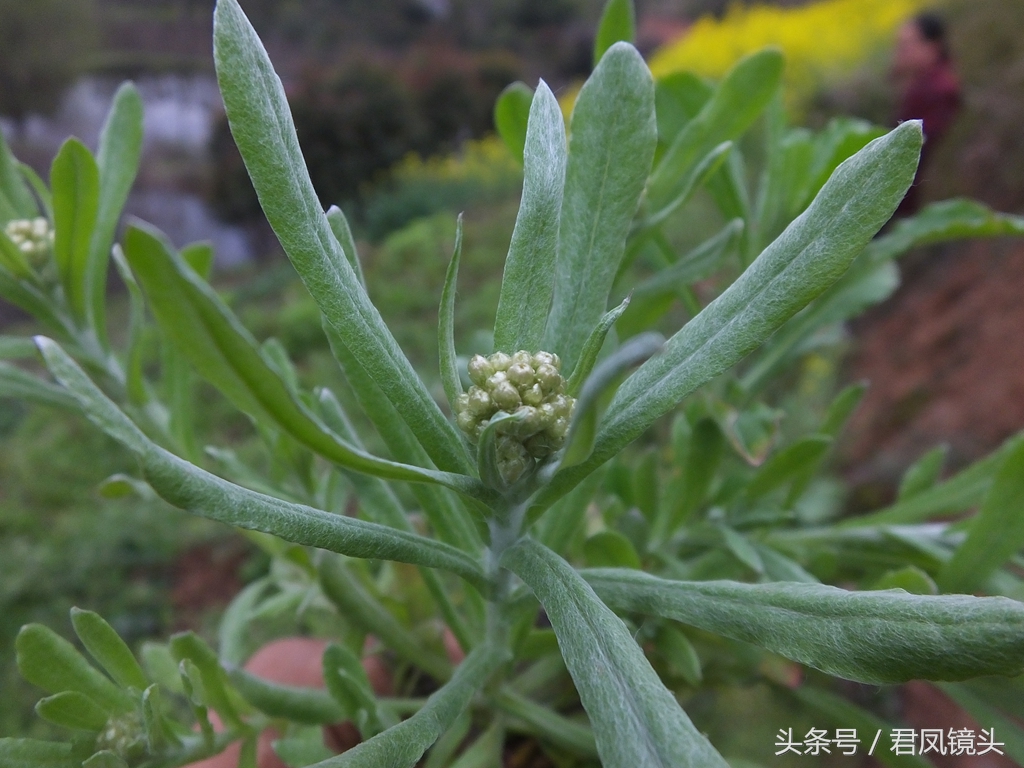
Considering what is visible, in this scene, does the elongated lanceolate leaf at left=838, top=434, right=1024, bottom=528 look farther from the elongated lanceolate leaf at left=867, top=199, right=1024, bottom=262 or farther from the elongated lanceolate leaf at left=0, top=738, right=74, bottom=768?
the elongated lanceolate leaf at left=0, top=738, right=74, bottom=768

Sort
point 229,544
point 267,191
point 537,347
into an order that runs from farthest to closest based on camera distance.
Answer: point 229,544 < point 537,347 < point 267,191

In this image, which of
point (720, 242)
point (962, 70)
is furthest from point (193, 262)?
point (962, 70)

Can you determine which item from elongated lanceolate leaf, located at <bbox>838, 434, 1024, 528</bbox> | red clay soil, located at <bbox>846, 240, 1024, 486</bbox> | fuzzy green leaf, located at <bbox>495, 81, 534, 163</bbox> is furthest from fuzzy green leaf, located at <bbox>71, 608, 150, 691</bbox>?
red clay soil, located at <bbox>846, 240, 1024, 486</bbox>

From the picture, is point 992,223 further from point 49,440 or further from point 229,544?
point 49,440

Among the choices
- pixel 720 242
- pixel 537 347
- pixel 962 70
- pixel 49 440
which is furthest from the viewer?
pixel 962 70

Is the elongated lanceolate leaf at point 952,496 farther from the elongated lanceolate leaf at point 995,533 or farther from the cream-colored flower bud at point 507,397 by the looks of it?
the cream-colored flower bud at point 507,397

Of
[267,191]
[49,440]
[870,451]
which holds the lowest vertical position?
[870,451]

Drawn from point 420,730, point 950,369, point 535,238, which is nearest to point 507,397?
point 535,238

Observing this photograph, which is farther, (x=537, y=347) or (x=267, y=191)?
(x=537, y=347)

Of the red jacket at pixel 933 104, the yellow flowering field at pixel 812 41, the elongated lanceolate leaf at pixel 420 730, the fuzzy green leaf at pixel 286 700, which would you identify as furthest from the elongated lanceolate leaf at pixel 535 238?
the yellow flowering field at pixel 812 41
